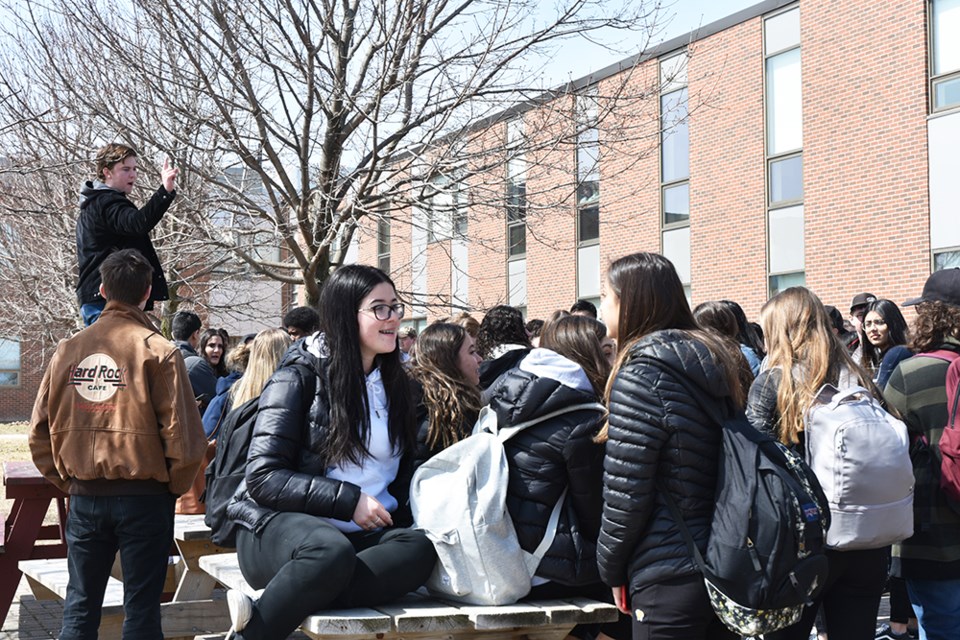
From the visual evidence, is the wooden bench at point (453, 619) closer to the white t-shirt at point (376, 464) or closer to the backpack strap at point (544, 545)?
the backpack strap at point (544, 545)

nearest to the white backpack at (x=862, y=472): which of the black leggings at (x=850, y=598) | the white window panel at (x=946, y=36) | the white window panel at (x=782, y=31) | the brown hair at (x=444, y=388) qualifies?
the black leggings at (x=850, y=598)

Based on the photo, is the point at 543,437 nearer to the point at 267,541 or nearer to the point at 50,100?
the point at 267,541

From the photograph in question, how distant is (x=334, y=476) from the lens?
3912 mm

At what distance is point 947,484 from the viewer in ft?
14.8

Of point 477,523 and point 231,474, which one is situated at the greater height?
point 231,474

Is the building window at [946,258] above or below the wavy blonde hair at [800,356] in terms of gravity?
above

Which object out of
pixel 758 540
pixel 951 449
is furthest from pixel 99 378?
pixel 951 449

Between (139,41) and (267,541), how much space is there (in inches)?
244

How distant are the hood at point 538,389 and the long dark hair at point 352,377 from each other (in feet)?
1.66

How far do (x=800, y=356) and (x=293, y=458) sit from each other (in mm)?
2052

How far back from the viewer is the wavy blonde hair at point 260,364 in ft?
19.5

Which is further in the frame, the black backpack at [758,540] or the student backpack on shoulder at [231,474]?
the student backpack on shoulder at [231,474]

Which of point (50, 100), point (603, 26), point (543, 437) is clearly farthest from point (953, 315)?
point (50, 100)

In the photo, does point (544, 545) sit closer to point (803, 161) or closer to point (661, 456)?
point (661, 456)
